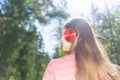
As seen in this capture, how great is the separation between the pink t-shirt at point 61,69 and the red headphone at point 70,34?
0.40 feet

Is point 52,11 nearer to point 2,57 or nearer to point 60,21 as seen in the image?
point 60,21

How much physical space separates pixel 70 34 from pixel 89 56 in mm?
166

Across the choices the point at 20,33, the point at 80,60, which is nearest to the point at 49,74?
the point at 80,60

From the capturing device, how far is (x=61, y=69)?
2172 millimetres

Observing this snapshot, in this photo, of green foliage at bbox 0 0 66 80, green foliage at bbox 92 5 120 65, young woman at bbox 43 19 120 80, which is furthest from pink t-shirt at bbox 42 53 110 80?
green foliage at bbox 0 0 66 80

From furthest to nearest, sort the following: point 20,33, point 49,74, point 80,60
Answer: point 20,33 → point 80,60 → point 49,74

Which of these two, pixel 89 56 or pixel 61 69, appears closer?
pixel 61 69

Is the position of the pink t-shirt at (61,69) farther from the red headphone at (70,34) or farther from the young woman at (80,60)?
the red headphone at (70,34)

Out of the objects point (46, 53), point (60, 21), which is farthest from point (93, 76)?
point (46, 53)

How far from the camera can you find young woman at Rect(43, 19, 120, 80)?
7.14 ft

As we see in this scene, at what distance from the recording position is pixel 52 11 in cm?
3884

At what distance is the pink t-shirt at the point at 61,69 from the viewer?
214 cm

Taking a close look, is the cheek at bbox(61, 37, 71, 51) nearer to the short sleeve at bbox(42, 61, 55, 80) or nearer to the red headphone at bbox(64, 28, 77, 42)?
the red headphone at bbox(64, 28, 77, 42)

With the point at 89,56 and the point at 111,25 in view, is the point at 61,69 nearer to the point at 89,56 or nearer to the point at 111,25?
the point at 89,56
